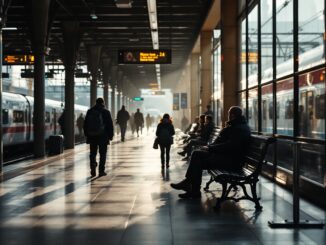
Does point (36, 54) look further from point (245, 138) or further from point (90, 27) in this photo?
point (245, 138)

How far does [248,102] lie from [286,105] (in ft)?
14.7

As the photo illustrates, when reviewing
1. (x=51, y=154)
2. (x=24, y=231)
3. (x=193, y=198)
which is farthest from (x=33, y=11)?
(x=24, y=231)

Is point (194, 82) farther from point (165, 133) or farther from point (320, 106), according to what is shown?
point (320, 106)

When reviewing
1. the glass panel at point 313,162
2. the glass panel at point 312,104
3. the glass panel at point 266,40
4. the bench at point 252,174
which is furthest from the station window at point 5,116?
the glass panel at point 313,162

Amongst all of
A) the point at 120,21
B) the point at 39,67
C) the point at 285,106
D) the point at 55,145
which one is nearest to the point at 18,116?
the point at 120,21

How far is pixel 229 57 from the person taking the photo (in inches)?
638

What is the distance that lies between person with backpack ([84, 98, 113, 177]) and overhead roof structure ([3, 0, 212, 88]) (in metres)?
3.78

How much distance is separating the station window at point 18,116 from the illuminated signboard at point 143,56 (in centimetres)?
631

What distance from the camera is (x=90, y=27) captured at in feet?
Result: 82.4

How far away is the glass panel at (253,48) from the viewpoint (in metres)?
13.2

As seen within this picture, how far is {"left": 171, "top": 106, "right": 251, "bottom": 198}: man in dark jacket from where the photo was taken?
7742 mm

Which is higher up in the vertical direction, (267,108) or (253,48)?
(253,48)

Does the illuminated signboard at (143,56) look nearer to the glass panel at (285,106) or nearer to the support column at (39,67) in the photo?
the support column at (39,67)

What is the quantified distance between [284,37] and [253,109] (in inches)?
152
